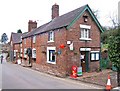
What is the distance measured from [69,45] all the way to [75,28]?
79.0 inches

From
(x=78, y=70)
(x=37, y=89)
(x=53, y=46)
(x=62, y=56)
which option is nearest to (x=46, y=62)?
(x=53, y=46)

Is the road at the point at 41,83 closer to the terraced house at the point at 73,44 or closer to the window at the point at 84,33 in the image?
the terraced house at the point at 73,44

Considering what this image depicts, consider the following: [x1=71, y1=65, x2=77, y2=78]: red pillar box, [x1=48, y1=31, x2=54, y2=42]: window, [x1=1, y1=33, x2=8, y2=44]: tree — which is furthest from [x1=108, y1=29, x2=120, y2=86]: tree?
[x1=1, y1=33, x2=8, y2=44]: tree

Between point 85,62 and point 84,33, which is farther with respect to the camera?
point 85,62

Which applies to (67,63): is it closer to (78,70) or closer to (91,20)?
(78,70)

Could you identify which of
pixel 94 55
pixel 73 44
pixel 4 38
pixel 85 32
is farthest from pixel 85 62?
pixel 4 38

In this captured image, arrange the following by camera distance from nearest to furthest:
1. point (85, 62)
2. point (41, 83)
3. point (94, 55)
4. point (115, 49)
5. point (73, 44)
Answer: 1. point (115, 49)
2. point (41, 83)
3. point (73, 44)
4. point (85, 62)
5. point (94, 55)

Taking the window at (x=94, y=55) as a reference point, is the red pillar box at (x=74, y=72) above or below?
below

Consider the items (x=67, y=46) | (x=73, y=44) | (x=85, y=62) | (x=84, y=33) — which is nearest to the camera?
(x=67, y=46)

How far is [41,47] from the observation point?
2878 cm

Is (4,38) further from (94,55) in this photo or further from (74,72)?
(74,72)

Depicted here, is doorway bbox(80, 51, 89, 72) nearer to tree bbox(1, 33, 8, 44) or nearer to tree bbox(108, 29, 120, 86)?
tree bbox(108, 29, 120, 86)

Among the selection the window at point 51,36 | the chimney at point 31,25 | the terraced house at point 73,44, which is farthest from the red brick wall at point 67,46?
the chimney at point 31,25

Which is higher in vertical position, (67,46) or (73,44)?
(73,44)
